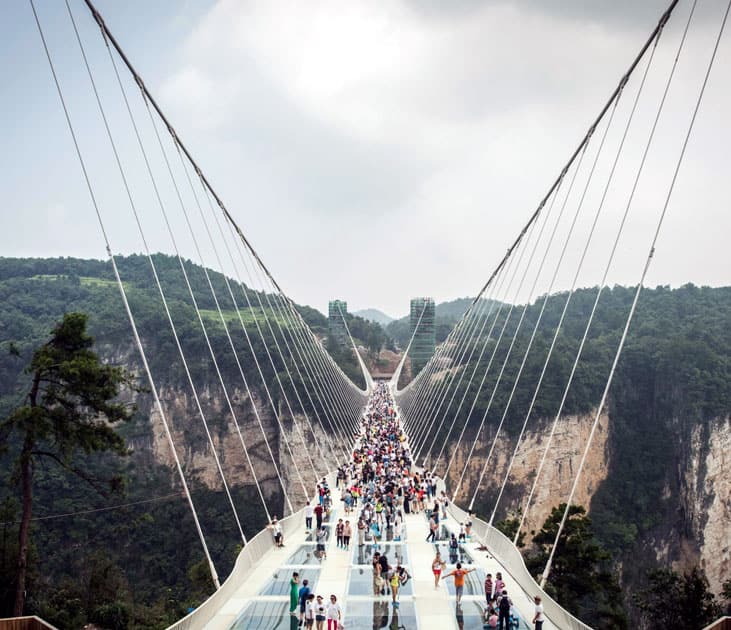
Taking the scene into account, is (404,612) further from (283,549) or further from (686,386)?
(686,386)

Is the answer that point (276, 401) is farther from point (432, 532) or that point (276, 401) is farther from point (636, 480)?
point (432, 532)

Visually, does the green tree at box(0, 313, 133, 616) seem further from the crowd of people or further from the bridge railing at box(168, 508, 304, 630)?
the crowd of people

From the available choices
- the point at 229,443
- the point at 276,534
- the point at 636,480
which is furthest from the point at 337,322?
the point at 276,534

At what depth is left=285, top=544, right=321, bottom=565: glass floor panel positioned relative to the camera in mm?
10828

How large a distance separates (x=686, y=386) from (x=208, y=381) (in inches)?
1506

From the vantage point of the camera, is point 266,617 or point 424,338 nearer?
point 266,617

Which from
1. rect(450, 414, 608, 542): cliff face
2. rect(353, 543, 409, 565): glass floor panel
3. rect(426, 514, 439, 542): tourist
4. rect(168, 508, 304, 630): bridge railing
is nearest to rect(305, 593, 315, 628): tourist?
rect(168, 508, 304, 630): bridge railing

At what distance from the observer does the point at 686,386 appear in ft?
164

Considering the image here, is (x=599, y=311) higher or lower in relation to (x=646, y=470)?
higher

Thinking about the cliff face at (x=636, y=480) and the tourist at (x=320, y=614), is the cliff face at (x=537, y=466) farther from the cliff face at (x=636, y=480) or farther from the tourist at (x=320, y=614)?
the tourist at (x=320, y=614)

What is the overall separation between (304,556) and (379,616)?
326cm

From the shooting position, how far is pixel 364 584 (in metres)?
9.55

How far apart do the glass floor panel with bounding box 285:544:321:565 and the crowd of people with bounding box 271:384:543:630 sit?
13 cm

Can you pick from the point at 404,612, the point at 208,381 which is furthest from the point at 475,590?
the point at 208,381
